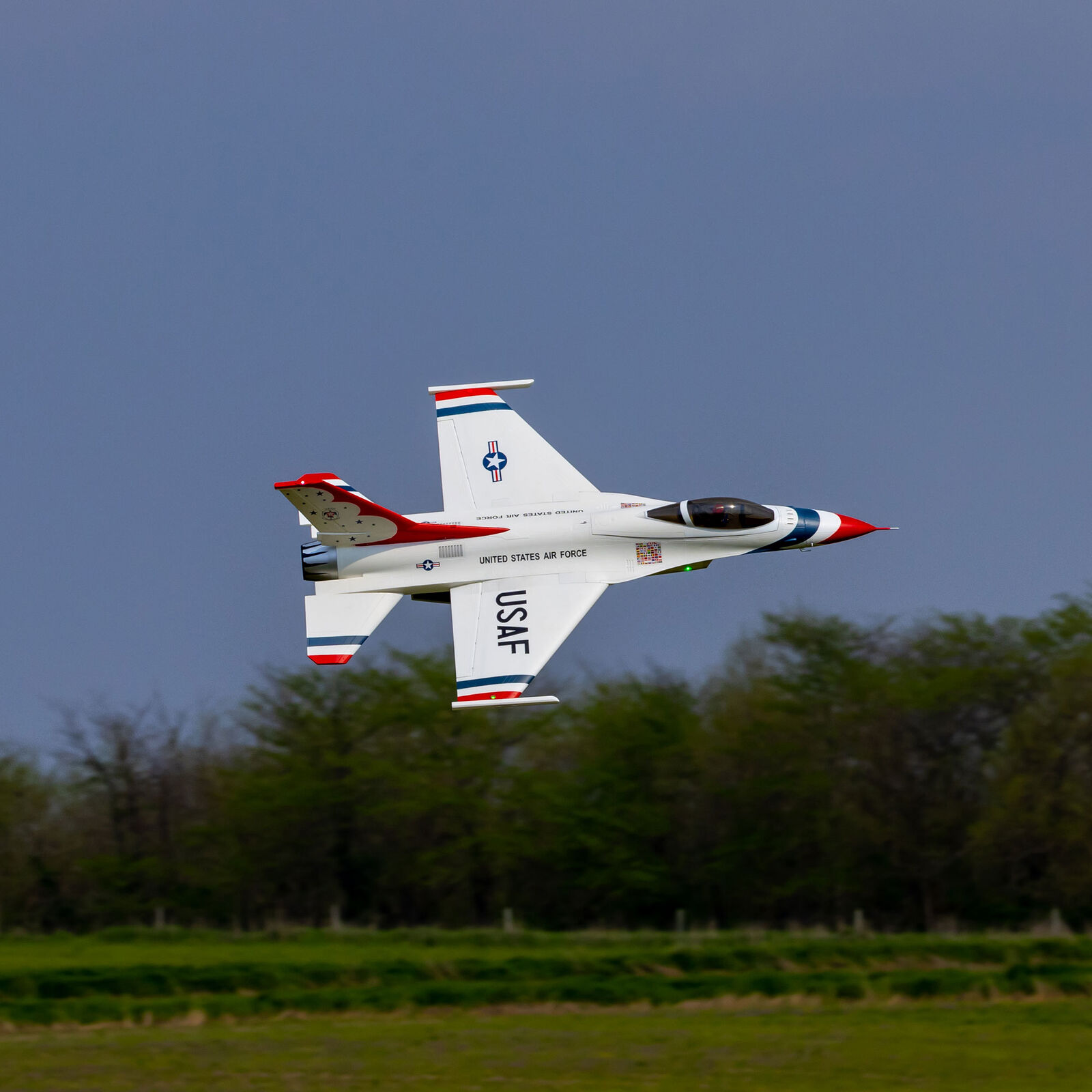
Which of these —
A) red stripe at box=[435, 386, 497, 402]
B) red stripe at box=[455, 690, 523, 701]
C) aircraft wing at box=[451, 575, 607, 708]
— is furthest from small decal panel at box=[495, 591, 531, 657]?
red stripe at box=[435, 386, 497, 402]

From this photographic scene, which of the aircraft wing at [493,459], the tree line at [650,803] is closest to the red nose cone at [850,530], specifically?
the aircraft wing at [493,459]

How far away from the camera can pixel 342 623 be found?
27.0 meters

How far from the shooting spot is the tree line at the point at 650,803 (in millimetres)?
54625

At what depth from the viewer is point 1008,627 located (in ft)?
189

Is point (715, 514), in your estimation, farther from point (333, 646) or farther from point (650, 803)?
point (650, 803)

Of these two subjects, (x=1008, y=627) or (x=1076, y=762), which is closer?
(x=1076, y=762)

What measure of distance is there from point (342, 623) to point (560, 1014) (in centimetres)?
1350

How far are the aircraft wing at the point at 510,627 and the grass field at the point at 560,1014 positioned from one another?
23.1ft

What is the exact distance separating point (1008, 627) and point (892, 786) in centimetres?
792

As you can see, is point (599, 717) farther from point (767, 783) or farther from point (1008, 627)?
point (1008, 627)

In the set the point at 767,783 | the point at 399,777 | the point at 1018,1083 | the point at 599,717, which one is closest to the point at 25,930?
the point at 399,777

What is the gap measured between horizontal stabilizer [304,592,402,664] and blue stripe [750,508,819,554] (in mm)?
7196

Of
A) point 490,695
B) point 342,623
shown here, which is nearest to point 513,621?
point 490,695

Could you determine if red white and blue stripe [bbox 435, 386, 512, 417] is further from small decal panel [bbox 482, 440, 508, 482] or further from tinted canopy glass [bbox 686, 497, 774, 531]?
tinted canopy glass [bbox 686, 497, 774, 531]
